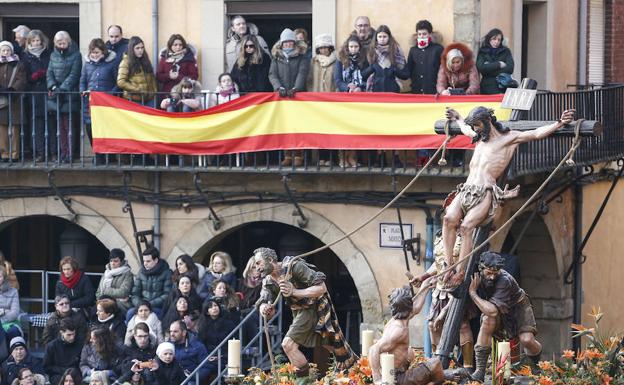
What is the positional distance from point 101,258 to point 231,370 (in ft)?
42.1

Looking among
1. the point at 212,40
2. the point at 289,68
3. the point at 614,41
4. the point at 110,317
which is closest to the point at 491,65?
the point at 289,68

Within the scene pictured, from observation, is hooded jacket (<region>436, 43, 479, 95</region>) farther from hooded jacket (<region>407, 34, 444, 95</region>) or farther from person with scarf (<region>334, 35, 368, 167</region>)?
person with scarf (<region>334, 35, 368, 167</region>)

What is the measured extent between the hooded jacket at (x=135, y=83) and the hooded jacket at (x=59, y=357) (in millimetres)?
3654

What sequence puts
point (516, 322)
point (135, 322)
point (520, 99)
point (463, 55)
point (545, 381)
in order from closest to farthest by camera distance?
point (545, 381) → point (516, 322) → point (520, 99) → point (135, 322) → point (463, 55)

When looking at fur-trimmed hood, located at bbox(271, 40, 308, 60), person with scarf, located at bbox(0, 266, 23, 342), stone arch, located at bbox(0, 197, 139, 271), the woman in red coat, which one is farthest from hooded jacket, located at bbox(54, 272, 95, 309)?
fur-trimmed hood, located at bbox(271, 40, 308, 60)

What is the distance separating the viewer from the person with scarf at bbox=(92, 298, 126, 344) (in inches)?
1078

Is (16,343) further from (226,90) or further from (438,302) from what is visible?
(438,302)

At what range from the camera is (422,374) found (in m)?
19.0

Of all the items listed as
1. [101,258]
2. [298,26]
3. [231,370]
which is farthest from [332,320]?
[101,258]

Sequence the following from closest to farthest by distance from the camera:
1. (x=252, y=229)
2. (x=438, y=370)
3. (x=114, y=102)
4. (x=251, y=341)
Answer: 1. (x=438, y=370)
2. (x=251, y=341)
3. (x=114, y=102)
4. (x=252, y=229)

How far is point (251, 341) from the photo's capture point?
87.8ft

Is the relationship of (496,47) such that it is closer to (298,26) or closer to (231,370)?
(298,26)

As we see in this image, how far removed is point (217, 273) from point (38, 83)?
3.94 m

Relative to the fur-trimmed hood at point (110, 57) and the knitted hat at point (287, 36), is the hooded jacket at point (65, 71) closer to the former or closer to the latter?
the fur-trimmed hood at point (110, 57)
